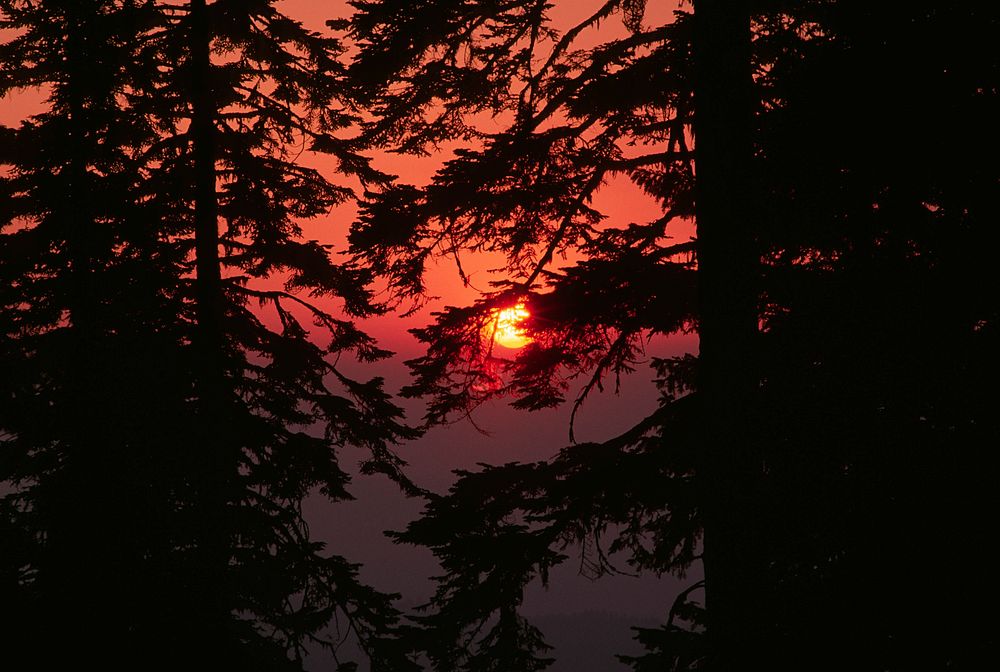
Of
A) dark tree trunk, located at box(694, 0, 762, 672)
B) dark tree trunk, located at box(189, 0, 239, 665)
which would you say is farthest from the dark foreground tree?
dark tree trunk, located at box(189, 0, 239, 665)

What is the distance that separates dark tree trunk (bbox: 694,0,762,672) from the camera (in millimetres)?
5734

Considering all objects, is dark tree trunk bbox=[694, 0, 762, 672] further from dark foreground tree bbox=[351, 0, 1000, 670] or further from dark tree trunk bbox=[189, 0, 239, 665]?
dark tree trunk bbox=[189, 0, 239, 665]

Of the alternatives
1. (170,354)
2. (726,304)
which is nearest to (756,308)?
(726,304)

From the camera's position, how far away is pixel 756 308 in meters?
5.88

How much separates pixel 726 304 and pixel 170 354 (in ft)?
24.8

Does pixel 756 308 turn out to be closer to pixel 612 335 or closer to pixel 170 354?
pixel 612 335

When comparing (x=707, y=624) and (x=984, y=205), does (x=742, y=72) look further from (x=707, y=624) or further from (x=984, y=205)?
(x=707, y=624)

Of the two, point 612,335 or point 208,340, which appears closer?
point 612,335

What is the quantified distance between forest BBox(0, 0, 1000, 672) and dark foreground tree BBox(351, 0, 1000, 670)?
0.9 inches

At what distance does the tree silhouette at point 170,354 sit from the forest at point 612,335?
57 mm

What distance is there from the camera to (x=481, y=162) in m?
6.82

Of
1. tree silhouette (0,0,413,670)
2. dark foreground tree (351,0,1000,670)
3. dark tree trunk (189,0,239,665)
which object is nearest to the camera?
dark foreground tree (351,0,1000,670)

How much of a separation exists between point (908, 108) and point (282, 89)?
9875mm

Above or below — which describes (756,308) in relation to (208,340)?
below
